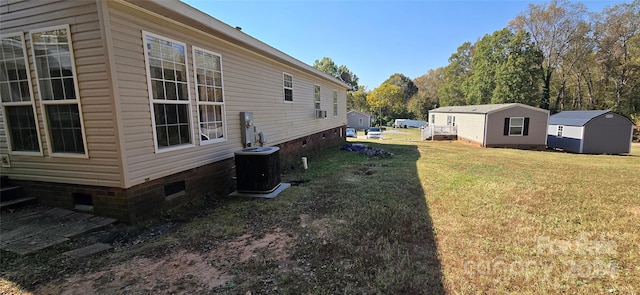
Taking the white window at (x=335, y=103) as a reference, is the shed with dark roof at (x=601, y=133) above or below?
below

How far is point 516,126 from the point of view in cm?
1616

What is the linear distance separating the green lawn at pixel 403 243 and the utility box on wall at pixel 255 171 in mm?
362

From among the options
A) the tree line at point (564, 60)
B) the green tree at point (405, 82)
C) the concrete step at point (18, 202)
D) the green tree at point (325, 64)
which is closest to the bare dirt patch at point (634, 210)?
the concrete step at point (18, 202)

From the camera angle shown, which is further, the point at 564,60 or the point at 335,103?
the point at 564,60

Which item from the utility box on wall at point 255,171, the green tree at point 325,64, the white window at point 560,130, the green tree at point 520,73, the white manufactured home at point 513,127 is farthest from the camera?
the green tree at point 325,64

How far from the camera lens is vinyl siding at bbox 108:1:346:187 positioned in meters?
3.66

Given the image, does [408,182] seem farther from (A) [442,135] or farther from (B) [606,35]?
(B) [606,35]

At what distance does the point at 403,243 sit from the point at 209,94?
434 centimetres

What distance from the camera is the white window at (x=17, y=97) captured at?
388cm

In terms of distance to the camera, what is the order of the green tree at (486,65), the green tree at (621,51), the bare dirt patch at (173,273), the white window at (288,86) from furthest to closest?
the green tree at (486,65)
the green tree at (621,51)
the white window at (288,86)
the bare dirt patch at (173,273)

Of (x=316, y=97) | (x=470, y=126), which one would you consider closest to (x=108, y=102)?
(x=316, y=97)

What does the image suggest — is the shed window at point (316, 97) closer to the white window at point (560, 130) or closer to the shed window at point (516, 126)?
the shed window at point (516, 126)

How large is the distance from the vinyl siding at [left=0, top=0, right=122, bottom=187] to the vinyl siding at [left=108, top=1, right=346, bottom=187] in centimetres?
18

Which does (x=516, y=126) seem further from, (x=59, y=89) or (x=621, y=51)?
(x=59, y=89)
